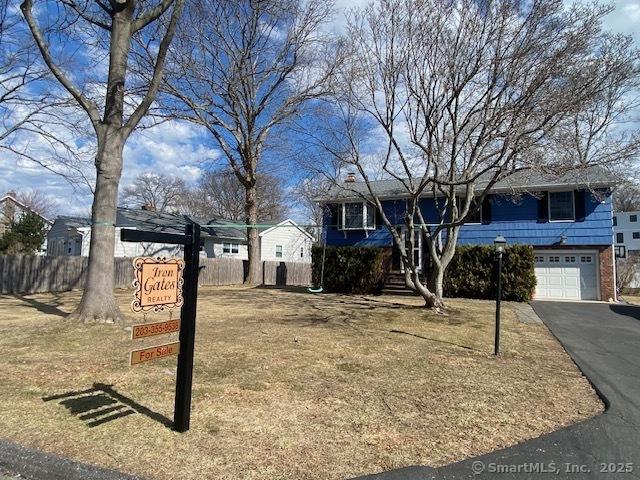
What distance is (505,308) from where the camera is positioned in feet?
49.1

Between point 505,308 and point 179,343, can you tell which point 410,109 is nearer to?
point 505,308

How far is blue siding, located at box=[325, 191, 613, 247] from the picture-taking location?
59.9ft

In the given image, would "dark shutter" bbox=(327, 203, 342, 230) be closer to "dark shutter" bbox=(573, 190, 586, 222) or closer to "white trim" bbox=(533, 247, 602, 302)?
"white trim" bbox=(533, 247, 602, 302)

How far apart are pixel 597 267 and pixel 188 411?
18.5 metres

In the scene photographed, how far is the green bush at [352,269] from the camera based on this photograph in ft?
66.7

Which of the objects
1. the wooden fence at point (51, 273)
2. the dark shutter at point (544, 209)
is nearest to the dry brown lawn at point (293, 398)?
the wooden fence at point (51, 273)

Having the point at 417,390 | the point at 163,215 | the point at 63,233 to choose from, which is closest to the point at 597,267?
the point at 417,390

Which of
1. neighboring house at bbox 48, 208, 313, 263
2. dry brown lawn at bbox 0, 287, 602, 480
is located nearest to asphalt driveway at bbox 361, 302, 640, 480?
dry brown lawn at bbox 0, 287, 602, 480

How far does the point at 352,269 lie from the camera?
20750 millimetres

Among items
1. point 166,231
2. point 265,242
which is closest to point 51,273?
point 166,231

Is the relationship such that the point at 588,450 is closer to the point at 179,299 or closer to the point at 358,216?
the point at 179,299

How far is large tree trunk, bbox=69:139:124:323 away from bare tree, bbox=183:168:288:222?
32504 mm

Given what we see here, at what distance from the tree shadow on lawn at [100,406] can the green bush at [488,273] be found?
1538cm

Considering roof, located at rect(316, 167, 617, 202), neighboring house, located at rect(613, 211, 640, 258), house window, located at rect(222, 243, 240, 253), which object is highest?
neighboring house, located at rect(613, 211, 640, 258)
